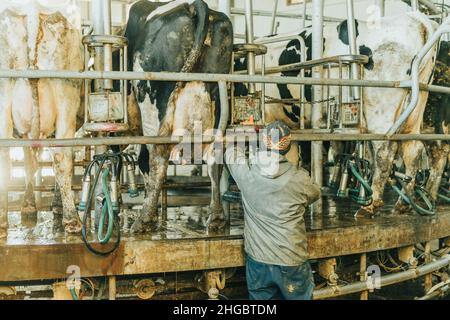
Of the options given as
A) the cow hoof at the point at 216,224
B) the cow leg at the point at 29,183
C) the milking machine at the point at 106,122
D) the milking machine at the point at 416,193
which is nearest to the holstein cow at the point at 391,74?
the milking machine at the point at 416,193

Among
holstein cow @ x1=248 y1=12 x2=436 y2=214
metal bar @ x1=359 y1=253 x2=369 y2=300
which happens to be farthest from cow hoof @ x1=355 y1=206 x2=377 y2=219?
metal bar @ x1=359 y1=253 x2=369 y2=300

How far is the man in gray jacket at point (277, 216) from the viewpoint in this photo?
13.0ft

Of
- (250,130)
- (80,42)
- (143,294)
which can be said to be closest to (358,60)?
(250,130)

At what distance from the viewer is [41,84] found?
15.5ft

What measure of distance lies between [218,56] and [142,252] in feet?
6.50

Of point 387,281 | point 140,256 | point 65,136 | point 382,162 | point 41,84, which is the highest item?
point 41,84

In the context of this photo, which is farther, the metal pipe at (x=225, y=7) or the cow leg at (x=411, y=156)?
the cow leg at (x=411, y=156)

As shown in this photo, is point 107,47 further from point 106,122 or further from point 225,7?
point 225,7

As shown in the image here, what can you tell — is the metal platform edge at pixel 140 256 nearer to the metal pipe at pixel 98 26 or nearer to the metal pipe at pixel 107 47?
the metal pipe at pixel 107 47

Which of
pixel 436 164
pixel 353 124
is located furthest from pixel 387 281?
pixel 436 164

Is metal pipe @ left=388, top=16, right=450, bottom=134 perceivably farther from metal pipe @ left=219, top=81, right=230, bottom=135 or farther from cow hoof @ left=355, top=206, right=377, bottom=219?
metal pipe @ left=219, top=81, right=230, bottom=135

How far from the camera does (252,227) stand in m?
4.16

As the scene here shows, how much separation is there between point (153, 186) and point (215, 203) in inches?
23.9

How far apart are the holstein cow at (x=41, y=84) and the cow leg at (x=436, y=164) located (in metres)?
4.97
